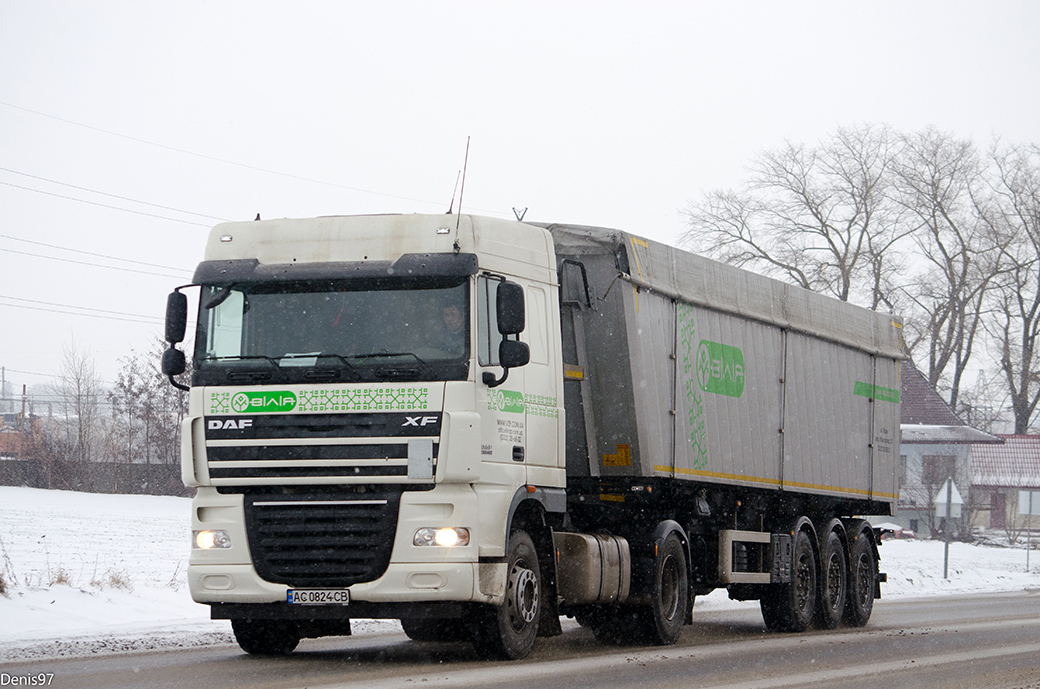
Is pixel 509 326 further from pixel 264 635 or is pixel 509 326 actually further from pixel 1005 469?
pixel 1005 469

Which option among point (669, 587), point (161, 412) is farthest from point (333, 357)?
point (161, 412)

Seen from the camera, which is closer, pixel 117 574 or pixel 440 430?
pixel 440 430

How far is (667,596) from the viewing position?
41.6ft

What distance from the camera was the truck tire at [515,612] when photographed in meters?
9.98

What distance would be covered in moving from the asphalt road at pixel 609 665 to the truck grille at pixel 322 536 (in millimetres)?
672

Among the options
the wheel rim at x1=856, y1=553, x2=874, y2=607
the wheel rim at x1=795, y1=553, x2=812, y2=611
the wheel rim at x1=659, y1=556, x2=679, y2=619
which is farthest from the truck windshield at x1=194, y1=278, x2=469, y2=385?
the wheel rim at x1=856, y1=553, x2=874, y2=607

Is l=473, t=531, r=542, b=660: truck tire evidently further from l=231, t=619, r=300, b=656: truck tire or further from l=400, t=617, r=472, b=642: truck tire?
l=231, t=619, r=300, b=656: truck tire

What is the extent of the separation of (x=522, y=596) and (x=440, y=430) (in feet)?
5.48

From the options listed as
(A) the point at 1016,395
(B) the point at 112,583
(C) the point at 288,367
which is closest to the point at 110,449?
(B) the point at 112,583

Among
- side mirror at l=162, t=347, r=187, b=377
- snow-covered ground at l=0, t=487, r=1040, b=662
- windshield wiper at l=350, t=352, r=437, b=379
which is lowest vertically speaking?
snow-covered ground at l=0, t=487, r=1040, b=662

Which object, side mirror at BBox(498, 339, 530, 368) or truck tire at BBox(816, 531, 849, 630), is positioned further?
truck tire at BBox(816, 531, 849, 630)

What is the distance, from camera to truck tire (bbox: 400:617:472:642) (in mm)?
10344

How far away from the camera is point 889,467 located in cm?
1841

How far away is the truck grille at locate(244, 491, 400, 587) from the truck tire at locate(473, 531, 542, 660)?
1035 millimetres
